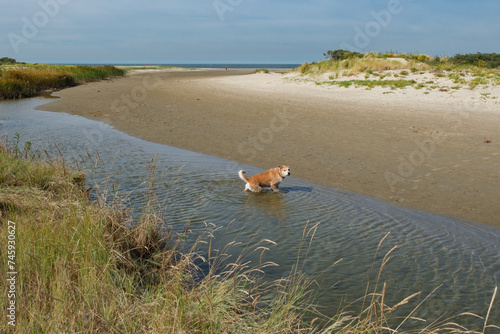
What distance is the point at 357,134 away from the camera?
13.1m

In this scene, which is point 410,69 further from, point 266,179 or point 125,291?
point 125,291

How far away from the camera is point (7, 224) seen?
4.55 meters

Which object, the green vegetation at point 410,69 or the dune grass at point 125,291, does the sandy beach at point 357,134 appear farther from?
A: the dune grass at point 125,291

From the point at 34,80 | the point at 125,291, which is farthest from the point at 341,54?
the point at 125,291

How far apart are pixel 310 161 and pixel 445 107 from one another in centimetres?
881

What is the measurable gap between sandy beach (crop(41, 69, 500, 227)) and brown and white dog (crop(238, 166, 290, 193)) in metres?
1.11

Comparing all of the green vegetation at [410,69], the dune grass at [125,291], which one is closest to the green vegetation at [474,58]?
the green vegetation at [410,69]

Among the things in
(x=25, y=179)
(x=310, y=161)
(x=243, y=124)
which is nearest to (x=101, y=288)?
(x=25, y=179)

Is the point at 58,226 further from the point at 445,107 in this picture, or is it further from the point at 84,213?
the point at 445,107

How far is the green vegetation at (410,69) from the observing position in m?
21.1

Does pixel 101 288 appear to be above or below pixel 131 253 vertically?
above

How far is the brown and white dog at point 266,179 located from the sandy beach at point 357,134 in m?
1.11

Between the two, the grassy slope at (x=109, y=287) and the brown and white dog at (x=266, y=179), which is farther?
the brown and white dog at (x=266, y=179)

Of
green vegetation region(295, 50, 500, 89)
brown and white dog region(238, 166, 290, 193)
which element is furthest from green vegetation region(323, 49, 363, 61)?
brown and white dog region(238, 166, 290, 193)
